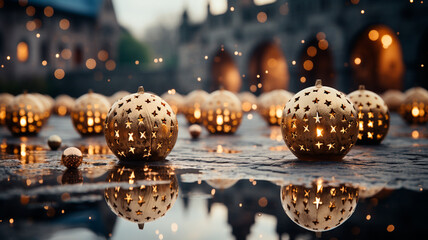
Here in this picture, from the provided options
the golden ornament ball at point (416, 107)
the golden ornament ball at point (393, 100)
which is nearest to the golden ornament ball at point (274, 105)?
the golden ornament ball at point (416, 107)

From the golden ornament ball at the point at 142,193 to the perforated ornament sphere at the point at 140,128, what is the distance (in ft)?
1.87

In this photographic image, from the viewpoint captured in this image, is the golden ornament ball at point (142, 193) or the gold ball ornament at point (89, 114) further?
the gold ball ornament at point (89, 114)

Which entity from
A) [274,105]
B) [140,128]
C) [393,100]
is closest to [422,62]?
[393,100]

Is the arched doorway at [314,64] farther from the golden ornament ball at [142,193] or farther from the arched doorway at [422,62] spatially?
the golden ornament ball at [142,193]

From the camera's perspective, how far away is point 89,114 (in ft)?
41.5

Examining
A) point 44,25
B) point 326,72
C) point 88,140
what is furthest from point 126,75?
point 88,140

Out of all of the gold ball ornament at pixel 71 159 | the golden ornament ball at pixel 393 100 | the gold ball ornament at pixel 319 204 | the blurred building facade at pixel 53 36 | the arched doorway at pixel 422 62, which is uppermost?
the blurred building facade at pixel 53 36

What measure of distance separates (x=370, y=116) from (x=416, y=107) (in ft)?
22.6

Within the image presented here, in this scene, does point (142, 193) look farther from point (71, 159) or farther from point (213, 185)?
point (71, 159)

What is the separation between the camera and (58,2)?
4597 cm

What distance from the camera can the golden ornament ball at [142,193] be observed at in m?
4.86

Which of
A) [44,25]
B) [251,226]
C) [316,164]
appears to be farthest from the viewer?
[44,25]

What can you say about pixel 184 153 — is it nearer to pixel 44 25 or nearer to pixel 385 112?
pixel 385 112

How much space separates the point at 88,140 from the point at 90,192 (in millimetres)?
6565
